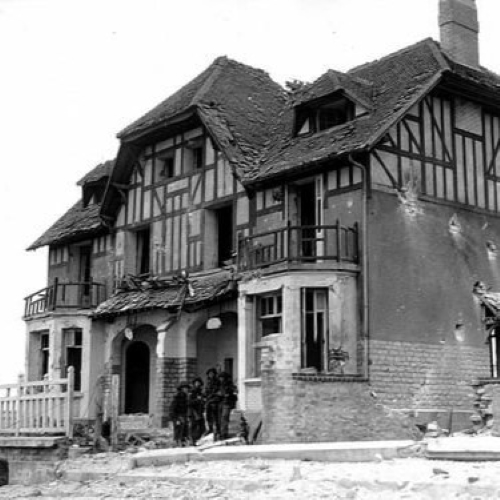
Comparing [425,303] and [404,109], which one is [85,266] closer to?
[425,303]

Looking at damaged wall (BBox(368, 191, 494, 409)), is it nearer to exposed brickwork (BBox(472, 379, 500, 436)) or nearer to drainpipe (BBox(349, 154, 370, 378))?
drainpipe (BBox(349, 154, 370, 378))

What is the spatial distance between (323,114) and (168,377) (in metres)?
7.99

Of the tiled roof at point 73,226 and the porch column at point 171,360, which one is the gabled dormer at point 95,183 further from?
the porch column at point 171,360

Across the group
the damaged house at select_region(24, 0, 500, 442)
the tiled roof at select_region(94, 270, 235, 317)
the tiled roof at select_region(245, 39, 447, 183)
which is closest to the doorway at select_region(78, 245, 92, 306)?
the damaged house at select_region(24, 0, 500, 442)

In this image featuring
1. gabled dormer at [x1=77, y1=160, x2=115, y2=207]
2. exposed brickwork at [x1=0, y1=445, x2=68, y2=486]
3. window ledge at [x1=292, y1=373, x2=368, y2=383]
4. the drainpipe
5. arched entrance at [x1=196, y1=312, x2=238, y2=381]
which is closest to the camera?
window ledge at [x1=292, y1=373, x2=368, y2=383]

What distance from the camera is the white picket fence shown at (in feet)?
81.5

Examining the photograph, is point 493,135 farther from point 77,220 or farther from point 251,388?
point 77,220

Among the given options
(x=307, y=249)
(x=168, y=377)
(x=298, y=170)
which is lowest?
(x=168, y=377)

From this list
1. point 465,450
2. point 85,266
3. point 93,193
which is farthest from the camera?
point 93,193

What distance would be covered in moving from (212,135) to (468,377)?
9165mm

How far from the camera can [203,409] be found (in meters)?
A: 22.8

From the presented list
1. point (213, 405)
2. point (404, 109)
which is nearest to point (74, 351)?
point (213, 405)

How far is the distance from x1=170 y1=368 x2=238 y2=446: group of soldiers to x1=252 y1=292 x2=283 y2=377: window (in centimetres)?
108

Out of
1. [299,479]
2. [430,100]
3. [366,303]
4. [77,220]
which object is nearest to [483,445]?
[299,479]
